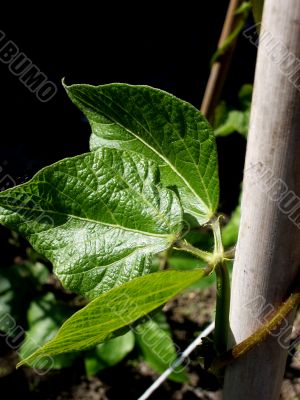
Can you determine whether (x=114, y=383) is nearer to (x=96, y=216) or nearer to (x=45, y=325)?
(x=45, y=325)

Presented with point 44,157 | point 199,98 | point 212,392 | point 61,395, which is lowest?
point 212,392

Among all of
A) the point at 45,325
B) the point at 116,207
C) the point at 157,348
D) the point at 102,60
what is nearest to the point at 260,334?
the point at 116,207

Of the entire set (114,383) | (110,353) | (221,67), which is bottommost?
(114,383)

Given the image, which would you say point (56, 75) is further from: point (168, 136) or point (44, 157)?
point (168, 136)

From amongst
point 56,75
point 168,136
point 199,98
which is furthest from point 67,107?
point 168,136

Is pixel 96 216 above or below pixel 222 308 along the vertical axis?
above

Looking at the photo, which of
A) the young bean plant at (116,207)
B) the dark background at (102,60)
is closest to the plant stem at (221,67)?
the dark background at (102,60)
